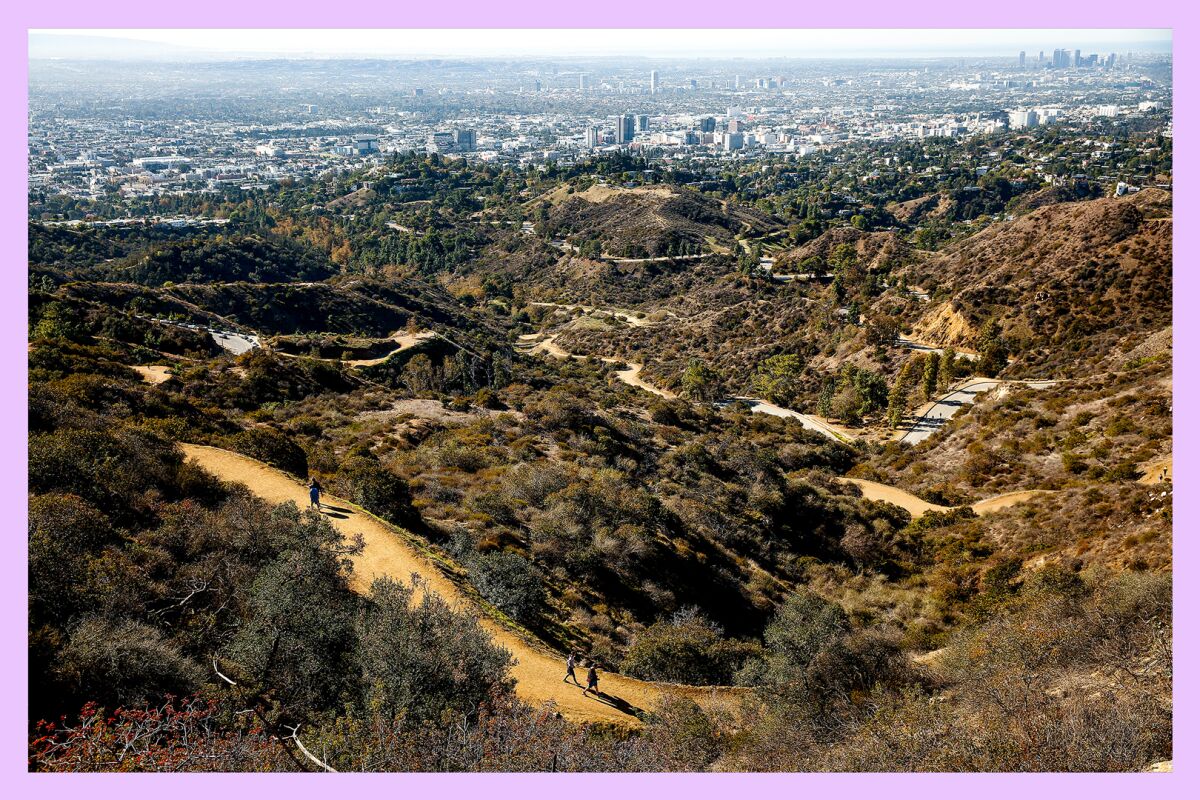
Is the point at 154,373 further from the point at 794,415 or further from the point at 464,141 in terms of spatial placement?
the point at 464,141

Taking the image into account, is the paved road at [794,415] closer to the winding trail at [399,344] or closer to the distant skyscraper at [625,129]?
the winding trail at [399,344]

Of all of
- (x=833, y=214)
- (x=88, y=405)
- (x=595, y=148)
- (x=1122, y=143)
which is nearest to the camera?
(x=88, y=405)

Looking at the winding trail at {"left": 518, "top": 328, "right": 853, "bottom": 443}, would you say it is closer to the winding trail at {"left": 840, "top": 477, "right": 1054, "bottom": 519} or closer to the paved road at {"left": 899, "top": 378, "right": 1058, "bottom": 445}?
the paved road at {"left": 899, "top": 378, "right": 1058, "bottom": 445}

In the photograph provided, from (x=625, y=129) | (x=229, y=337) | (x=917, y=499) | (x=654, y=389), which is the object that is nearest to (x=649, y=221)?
(x=654, y=389)

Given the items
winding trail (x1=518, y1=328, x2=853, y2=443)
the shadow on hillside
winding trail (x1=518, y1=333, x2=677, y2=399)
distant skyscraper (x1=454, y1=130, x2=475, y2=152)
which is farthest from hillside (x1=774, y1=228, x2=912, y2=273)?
distant skyscraper (x1=454, y1=130, x2=475, y2=152)

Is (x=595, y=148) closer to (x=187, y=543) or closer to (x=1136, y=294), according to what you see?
(x=1136, y=294)

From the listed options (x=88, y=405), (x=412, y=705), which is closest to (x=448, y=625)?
(x=412, y=705)

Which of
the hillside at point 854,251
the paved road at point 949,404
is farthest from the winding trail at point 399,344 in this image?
the hillside at point 854,251
